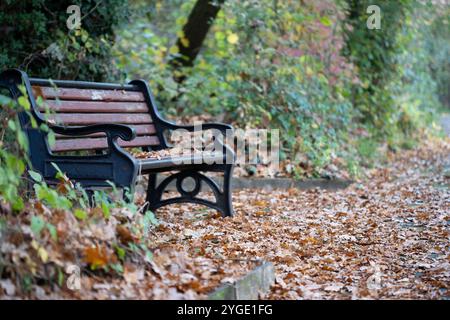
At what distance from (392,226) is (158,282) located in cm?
290

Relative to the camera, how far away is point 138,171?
4688 millimetres

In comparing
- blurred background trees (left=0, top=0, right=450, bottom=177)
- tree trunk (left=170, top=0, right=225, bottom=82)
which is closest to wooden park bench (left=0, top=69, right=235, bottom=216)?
blurred background trees (left=0, top=0, right=450, bottom=177)

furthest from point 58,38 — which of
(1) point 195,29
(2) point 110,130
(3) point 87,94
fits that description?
(1) point 195,29

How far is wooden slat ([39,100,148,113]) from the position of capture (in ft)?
16.7

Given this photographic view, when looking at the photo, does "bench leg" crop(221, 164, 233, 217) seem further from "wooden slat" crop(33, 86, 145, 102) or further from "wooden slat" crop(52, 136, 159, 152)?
"wooden slat" crop(33, 86, 145, 102)

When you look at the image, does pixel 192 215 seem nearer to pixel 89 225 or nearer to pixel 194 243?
pixel 194 243

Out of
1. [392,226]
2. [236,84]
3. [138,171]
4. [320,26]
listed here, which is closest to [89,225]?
[138,171]

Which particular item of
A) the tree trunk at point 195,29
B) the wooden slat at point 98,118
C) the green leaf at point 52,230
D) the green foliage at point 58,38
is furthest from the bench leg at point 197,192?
the tree trunk at point 195,29

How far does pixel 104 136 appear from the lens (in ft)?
18.1

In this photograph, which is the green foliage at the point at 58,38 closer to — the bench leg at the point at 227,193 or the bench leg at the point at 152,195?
the bench leg at the point at 152,195

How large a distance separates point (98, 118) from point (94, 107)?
0.09 meters

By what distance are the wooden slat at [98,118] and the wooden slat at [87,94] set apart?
0.14 metres

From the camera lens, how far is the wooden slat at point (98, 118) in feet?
16.7

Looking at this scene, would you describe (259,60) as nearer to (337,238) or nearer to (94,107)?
(94,107)
